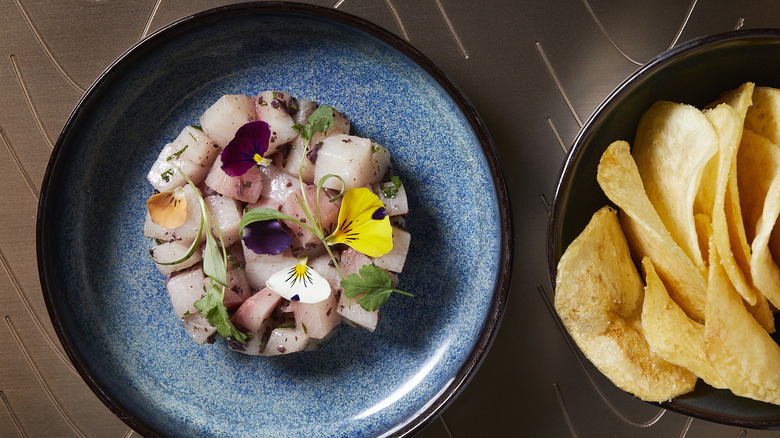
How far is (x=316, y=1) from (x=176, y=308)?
0.78 meters

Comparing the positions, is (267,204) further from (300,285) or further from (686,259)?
(686,259)

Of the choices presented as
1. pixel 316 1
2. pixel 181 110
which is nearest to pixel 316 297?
pixel 181 110

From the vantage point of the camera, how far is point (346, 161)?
1.06 meters

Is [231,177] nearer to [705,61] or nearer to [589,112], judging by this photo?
[589,112]

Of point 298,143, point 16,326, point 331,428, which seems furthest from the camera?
point 16,326

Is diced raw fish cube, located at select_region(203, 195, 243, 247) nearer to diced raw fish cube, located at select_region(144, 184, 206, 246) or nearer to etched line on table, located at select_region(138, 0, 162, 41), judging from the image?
diced raw fish cube, located at select_region(144, 184, 206, 246)

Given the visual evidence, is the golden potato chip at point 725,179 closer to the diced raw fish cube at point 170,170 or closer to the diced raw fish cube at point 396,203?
the diced raw fish cube at point 396,203

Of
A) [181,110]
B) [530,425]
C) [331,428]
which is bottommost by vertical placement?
[530,425]

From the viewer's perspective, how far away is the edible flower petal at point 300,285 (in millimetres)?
1047

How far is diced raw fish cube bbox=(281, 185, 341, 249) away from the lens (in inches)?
41.9

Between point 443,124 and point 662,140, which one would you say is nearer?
point 662,140

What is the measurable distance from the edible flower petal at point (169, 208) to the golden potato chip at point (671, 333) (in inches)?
36.9

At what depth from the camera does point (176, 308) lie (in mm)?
1123

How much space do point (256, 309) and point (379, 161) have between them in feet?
1.34
